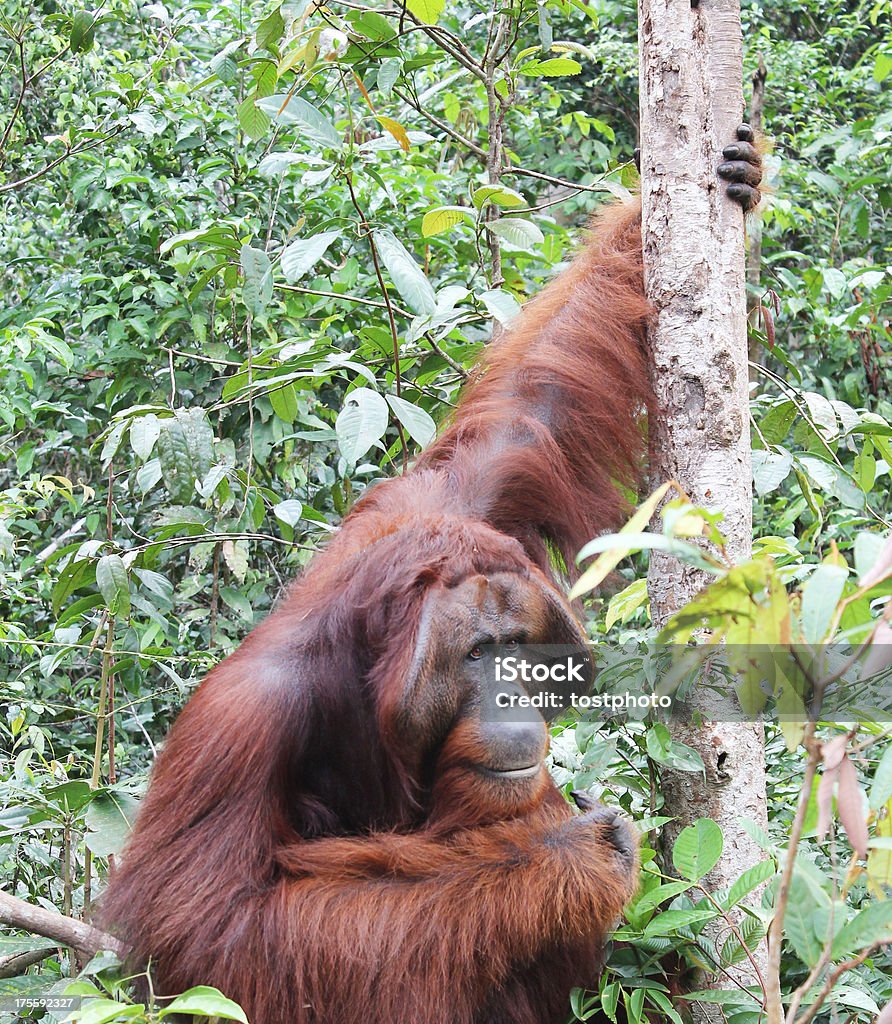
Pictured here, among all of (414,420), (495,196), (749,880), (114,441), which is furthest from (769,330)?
(114,441)

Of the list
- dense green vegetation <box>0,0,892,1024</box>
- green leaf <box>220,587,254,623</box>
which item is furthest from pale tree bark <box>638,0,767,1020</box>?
green leaf <box>220,587,254,623</box>

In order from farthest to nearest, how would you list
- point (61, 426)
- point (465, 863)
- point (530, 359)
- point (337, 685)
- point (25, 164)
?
point (25, 164), point (61, 426), point (530, 359), point (337, 685), point (465, 863)

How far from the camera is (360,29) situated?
11.0ft

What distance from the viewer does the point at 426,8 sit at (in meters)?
3.17

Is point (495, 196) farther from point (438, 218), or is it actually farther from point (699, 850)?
point (699, 850)

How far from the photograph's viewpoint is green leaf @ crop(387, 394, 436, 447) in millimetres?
2820

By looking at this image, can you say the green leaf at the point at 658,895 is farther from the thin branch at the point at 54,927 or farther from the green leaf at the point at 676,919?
the thin branch at the point at 54,927

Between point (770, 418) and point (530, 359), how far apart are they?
2.43 ft

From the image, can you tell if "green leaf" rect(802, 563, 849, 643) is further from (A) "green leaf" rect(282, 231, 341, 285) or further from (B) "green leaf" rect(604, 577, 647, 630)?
(A) "green leaf" rect(282, 231, 341, 285)

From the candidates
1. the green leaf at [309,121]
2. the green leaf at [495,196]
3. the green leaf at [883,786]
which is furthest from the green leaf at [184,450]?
the green leaf at [883,786]

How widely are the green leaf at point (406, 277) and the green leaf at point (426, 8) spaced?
A: 2.42ft

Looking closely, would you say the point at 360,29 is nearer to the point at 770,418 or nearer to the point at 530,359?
the point at 530,359

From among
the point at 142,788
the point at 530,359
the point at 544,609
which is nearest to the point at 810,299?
the point at 530,359

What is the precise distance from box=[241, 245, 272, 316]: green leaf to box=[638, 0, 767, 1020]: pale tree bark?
3.70ft
